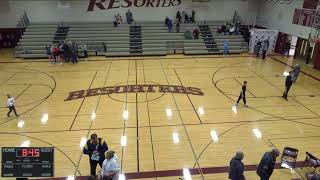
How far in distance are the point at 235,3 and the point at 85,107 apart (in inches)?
803

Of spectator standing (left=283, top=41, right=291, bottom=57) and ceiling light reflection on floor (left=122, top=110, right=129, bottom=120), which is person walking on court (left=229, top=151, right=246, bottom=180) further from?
spectator standing (left=283, top=41, right=291, bottom=57)

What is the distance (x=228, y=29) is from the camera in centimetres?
2645

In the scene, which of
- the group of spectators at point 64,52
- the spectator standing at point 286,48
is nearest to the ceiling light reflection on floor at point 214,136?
the group of spectators at point 64,52

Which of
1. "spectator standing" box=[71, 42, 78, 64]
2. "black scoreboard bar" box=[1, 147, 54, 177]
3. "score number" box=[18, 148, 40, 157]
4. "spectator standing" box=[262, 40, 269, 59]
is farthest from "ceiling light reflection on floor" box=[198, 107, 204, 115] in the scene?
"spectator standing" box=[71, 42, 78, 64]

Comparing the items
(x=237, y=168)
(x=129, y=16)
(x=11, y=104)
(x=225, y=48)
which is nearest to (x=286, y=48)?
(x=225, y=48)

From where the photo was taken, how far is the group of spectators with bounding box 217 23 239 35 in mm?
26359

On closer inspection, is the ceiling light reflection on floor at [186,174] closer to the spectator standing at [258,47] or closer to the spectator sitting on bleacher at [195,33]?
the spectator standing at [258,47]

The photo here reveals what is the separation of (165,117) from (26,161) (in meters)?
6.79

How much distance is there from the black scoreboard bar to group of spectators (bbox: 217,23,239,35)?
74.7ft

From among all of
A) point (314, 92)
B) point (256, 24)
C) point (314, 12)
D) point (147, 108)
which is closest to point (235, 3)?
point (256, 24)

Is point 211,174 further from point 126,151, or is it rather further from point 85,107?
point 85,107

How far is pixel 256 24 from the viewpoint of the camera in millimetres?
28578

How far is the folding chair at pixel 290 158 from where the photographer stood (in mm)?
8688

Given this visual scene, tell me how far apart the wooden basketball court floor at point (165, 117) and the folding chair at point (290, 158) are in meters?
0.25
